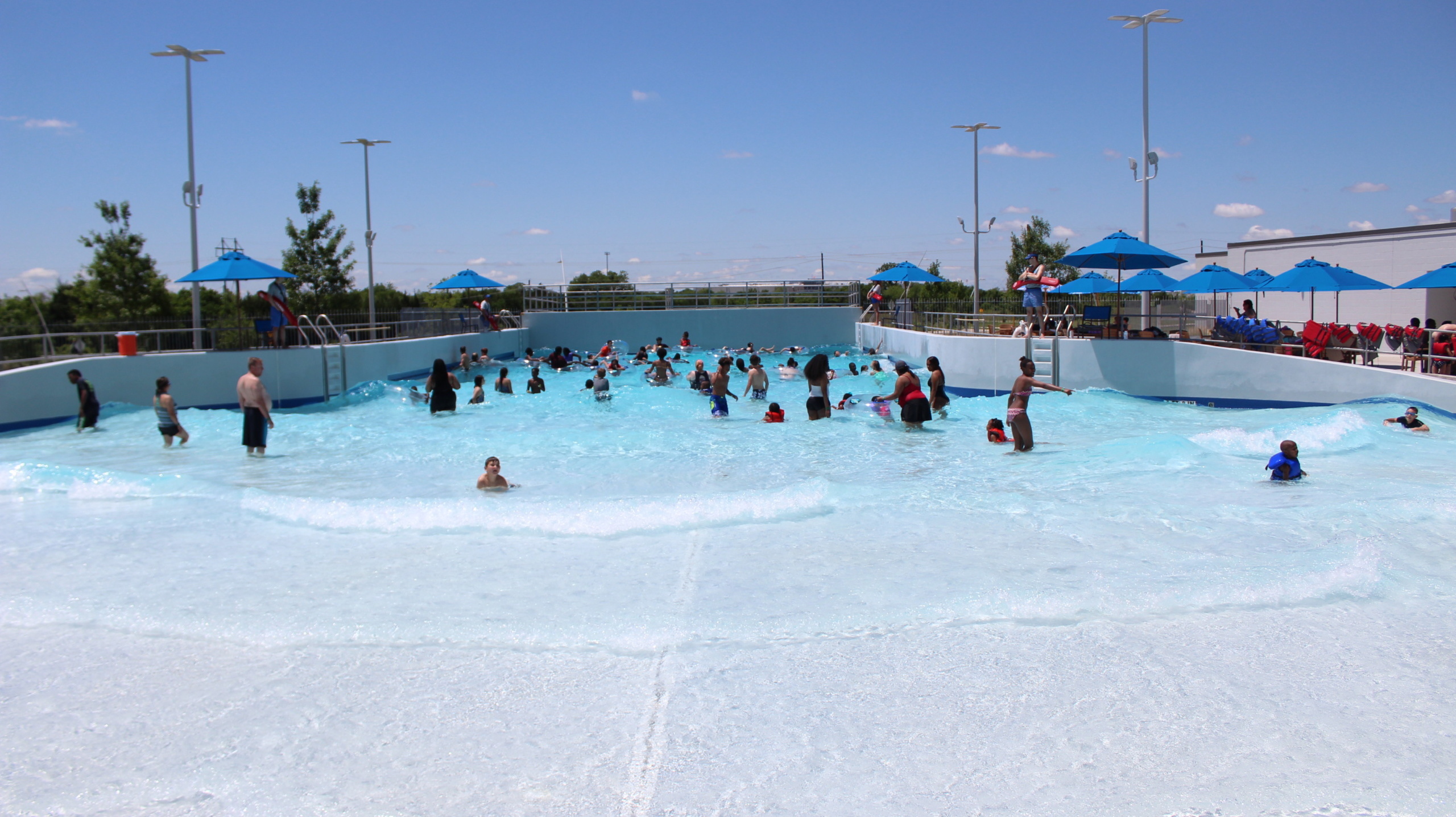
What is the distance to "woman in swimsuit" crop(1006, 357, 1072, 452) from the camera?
13.3 meters

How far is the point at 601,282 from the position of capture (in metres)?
53.7

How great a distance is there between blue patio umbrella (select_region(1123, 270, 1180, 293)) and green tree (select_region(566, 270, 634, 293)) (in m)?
20.8

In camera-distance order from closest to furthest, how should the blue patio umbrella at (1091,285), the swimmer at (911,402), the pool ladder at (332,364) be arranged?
the swimmer at (911,402) → the pool ladder at (332,364) → the blue patio umbrella at (1091,285)

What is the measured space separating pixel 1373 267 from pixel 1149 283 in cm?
1237

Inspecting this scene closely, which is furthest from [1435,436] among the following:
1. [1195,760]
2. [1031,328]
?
[1195,760]

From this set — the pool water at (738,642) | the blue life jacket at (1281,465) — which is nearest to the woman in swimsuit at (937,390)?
the pool water at (738,642)

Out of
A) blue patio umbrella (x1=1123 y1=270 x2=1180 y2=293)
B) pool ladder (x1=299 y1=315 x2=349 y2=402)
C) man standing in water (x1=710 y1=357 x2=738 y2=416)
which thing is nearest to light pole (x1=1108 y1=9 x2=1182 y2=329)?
blue patio umbrella (x1=1123 y1=270 x2=1180 y2=293)

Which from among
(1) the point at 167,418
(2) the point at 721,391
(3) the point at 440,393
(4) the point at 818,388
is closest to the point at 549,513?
(4) the point at 818,388

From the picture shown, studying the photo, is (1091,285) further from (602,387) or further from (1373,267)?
(602,387)

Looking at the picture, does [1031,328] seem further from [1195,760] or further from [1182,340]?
[1195,760]

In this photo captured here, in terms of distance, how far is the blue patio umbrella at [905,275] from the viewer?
105ft

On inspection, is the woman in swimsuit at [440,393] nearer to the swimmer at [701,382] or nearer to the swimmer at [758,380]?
the swimmer at [701,382]

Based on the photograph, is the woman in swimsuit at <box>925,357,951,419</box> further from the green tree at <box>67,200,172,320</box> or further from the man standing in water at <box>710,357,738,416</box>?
the green tree at <box>67,200,172,320</box>

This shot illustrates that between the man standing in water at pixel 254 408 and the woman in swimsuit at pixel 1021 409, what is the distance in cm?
1124
